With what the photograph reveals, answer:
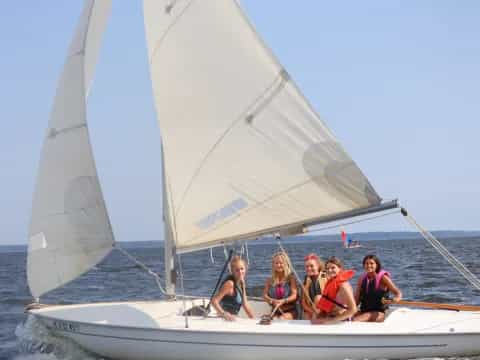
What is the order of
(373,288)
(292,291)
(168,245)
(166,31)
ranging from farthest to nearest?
(168,245), (166,31), (292,291), (373,288)

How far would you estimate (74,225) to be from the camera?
36.3 feet

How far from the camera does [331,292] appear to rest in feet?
30.1

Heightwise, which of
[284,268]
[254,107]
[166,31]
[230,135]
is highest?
[166,31]

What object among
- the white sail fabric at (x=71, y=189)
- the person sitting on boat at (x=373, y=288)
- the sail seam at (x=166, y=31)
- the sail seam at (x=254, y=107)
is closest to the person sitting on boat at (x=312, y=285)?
the person sitting on boat at (x=373, y=288)

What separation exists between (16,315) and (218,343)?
35.0 feet

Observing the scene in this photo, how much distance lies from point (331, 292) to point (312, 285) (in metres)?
0.57

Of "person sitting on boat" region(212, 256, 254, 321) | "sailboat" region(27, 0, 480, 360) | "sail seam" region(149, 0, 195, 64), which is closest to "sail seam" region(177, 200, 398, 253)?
"sailboat" region(27, 0, 480, 360)

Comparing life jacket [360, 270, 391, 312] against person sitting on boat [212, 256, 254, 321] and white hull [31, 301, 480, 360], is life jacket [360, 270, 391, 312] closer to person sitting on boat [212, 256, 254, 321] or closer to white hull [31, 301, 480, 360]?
white hull [31, 301, 480, 360]

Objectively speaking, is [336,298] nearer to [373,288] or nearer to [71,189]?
[373,288]

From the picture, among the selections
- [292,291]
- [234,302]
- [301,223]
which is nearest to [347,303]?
[292,291]

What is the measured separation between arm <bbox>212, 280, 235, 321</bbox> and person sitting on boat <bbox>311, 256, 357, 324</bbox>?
118 centimetres

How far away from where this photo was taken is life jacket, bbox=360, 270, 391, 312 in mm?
9578

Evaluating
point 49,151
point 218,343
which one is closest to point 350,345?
point 218,343

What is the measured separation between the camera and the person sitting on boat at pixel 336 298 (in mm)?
9039
